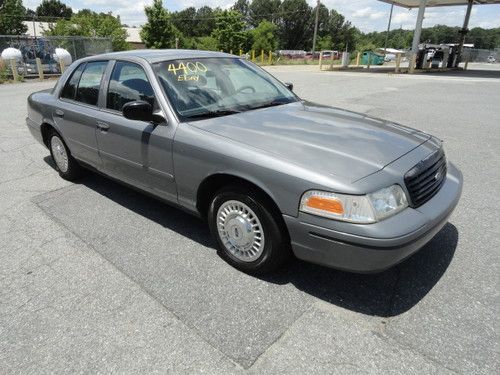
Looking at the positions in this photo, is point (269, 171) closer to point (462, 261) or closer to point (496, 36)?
point (462, 261)

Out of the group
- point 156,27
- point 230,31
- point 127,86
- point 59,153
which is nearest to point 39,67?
point 59,153

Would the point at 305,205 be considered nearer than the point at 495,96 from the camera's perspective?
Yes

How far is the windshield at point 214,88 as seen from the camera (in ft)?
10.9

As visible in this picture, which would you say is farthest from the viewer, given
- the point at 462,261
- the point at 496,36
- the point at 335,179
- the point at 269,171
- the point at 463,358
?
the point at 496,36

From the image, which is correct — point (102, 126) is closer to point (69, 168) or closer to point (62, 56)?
point (69, 168)

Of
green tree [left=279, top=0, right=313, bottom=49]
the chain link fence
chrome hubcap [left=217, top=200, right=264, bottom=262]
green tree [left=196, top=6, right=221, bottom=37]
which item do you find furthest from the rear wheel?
green tree [left=196, top=6, right=221, bottom=37]

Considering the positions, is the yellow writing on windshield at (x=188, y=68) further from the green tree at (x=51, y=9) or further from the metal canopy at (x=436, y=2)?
the green tree at (x=51, y=9)

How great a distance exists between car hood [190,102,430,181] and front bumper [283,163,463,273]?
322mm

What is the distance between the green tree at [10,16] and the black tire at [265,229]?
207 feet

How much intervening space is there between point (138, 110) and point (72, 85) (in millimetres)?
1975

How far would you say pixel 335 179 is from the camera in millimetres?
2383

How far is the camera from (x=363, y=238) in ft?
7.54

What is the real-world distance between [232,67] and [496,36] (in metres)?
144

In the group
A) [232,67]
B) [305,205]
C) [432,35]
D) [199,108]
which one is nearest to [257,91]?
[232,67]
